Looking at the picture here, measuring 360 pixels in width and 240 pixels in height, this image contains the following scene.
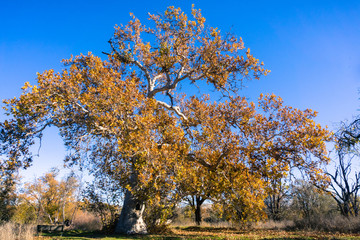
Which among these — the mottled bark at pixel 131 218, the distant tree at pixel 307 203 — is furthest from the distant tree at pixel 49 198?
the distant tree at pixel 307 203

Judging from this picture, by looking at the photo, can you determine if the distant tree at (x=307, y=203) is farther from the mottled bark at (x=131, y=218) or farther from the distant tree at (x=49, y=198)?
the distant tree at (x=49, y=198)

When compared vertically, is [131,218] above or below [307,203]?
above

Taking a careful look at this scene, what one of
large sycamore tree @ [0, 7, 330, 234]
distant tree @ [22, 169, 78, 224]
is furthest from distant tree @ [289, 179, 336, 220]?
distant tree @ [22, 169, 78, 224]

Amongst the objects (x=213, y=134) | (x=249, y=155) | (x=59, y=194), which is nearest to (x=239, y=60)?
(x=213, y=134)

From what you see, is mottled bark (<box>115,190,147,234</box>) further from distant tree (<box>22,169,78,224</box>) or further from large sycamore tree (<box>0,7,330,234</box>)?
distant tree (<box>22,169,78,224</box>)

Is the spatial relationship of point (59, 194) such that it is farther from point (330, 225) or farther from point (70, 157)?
point (330, 225)

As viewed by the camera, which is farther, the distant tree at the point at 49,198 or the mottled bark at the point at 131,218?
the distant tree at the point at 49,198

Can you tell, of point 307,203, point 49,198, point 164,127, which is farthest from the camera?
point 49,198

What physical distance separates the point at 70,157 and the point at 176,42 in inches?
345

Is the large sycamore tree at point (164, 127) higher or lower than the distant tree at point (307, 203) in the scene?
higher

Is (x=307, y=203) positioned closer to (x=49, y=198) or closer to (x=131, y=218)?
(x=131, y=218)

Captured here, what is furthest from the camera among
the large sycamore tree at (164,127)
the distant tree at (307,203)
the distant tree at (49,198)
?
the distant tree at (49,198)

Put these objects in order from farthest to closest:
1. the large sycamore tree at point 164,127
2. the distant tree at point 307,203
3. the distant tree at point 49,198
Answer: the distant tree at point 49,198
the distant tree at point 307,203
the large sycamore tree at point 164,127

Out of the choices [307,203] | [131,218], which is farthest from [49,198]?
Result: [307,203]
